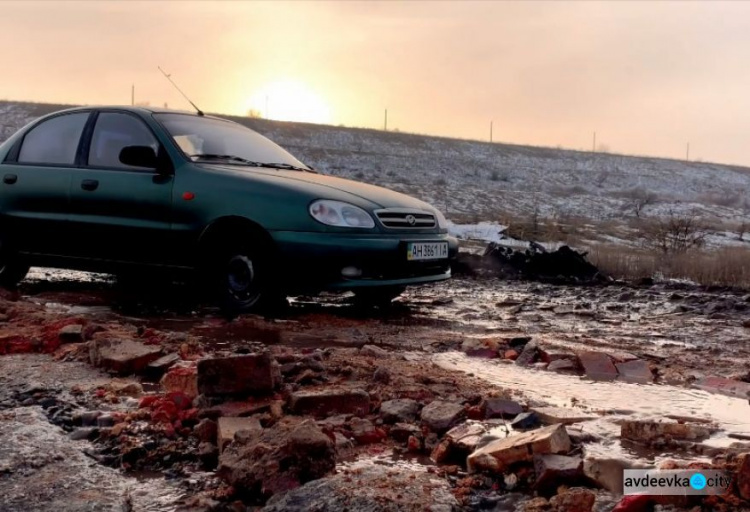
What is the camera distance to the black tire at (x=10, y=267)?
268 inches

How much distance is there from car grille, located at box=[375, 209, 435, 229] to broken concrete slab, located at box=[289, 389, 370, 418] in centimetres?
270

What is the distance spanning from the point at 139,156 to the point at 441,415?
3884 millimetres

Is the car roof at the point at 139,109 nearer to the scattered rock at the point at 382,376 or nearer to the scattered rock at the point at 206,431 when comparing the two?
the scattered rock at the point at 382,376

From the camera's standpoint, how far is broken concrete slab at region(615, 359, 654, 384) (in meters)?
3.93

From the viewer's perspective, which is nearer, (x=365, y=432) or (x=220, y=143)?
(x=365, y=432)

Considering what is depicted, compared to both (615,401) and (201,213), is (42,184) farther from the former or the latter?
(615,401)

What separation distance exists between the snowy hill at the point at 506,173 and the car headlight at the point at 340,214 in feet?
57.3

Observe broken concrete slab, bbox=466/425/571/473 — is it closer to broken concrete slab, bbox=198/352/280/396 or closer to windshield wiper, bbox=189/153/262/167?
broken concrete slab, bbox=198/352/280/396

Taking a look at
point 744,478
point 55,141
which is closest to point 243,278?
→ point 55,141

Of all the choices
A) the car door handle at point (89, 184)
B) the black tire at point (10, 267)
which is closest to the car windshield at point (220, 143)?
the car door handle at point (89, 184)

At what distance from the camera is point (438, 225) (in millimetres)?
6414

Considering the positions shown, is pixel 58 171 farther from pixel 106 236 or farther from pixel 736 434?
pixel 736 434


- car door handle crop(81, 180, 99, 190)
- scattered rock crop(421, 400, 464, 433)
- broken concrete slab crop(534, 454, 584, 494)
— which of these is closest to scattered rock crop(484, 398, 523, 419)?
scattered rock crop(421, 400, 464, 433)

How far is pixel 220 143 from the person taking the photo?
20.8ft
